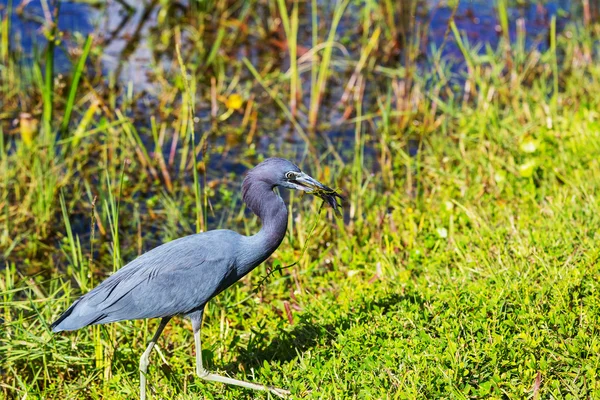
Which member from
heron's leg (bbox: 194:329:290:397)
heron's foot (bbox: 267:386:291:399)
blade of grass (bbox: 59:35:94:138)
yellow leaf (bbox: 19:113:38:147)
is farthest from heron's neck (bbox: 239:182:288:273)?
yellow leaf (bbox: 19:113:38:147)

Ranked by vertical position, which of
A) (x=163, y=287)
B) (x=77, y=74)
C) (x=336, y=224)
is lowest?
(x=336, y=224)

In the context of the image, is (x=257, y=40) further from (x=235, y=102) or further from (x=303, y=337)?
(x=303, y=337)

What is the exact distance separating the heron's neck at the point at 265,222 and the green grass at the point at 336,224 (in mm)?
264

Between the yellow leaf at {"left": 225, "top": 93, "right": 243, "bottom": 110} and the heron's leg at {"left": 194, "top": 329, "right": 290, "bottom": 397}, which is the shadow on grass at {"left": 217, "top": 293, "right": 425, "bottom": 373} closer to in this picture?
the heron's leg at {"left": 194, "top": 329, "right": 290, "bottom": 397}

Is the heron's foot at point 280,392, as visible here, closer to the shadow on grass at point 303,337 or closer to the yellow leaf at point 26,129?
the shadow on grass at point 303,337

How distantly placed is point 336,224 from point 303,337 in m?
1.23

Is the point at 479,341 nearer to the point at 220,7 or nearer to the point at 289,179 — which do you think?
the point at 289,179

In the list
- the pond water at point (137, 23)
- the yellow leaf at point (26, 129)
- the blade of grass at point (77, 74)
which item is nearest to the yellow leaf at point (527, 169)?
the pond water at point (137, 23)

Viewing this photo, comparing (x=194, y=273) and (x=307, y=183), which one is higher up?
(x=307, y=183)

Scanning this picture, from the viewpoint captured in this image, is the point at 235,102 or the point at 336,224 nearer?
the point at 336,224

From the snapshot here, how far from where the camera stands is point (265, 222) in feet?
11.0

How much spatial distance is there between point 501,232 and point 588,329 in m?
1.01

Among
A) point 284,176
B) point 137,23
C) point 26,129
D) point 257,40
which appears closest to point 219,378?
point 284,176

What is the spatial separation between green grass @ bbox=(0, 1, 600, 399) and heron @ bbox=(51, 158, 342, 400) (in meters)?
0.26
